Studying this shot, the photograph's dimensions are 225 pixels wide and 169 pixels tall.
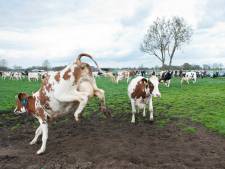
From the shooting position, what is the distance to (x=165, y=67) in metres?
76.9

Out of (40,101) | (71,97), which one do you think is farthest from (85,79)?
(40,101)

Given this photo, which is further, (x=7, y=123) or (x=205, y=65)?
(x=205, y=65)

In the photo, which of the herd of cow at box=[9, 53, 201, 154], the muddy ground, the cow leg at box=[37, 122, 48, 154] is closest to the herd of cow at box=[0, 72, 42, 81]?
the muddy ground

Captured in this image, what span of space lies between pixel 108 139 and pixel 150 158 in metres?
2.22

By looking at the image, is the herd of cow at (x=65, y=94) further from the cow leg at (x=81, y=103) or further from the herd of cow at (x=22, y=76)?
the herd of cow at (x=22, y=76)

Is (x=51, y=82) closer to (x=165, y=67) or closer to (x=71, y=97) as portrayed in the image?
(x=71, y=97)

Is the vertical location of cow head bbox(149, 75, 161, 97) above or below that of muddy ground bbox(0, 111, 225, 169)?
above

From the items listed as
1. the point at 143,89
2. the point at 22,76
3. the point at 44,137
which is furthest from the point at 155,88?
the point at 22,76

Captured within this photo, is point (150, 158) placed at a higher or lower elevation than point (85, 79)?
lower

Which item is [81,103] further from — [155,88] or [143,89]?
[155,88]

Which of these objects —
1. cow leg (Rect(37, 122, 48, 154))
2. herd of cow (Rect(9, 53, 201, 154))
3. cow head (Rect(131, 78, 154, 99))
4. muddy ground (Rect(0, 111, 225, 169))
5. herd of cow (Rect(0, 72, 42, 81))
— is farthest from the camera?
herd of cow (Rect(0, 72, 42, 81))

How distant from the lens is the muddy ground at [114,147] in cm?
820

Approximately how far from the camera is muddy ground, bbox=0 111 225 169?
8.20 m

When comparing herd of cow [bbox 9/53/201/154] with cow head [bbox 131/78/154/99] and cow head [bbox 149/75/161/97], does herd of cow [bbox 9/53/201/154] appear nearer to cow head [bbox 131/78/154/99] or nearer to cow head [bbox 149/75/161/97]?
cow head [bbox 131/78/154/99]
